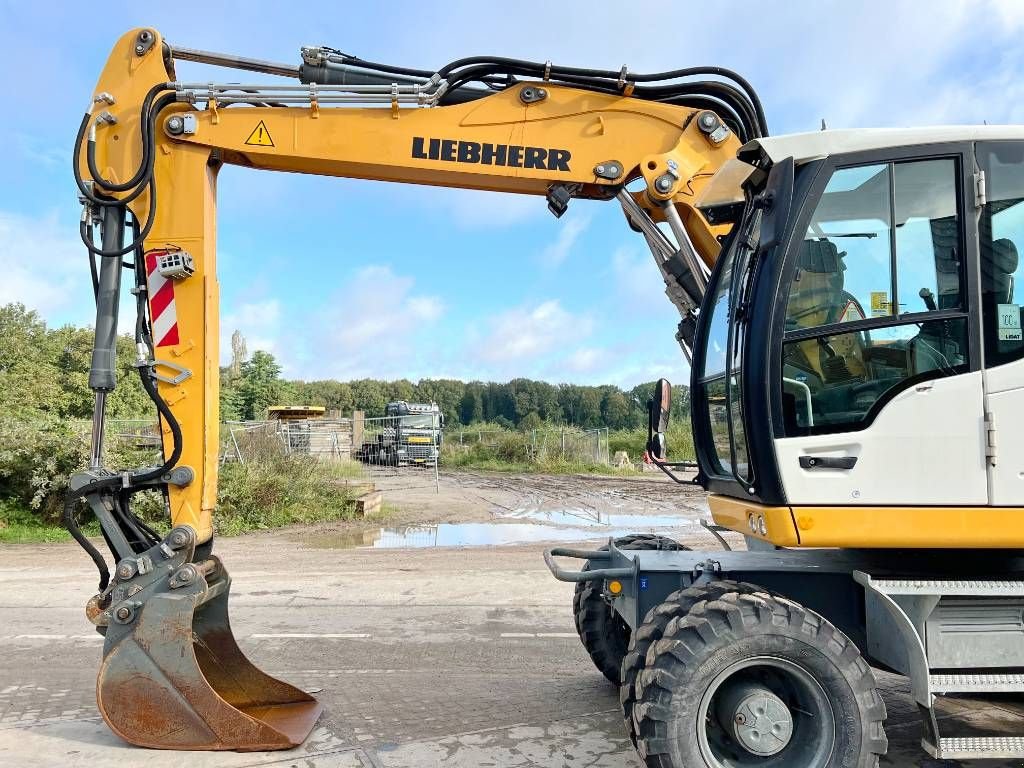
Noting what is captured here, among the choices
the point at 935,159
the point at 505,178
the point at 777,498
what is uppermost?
the point at 505,178

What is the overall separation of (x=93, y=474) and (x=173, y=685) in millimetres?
1406

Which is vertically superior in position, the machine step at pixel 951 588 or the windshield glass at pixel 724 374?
the windshield glass at pixel 724 374

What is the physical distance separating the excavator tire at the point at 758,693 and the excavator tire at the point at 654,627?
103 millimetres

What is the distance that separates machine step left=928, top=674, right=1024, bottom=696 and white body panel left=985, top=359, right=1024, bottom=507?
0.83 metres

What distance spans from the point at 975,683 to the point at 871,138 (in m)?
2.61

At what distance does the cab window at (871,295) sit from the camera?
12.0 ft

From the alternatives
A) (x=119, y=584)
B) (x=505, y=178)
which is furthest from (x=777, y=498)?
(x=119, y=584)

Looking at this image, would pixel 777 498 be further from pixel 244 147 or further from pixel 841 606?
pixel 244 147

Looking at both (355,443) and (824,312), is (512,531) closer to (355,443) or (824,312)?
(824,312)

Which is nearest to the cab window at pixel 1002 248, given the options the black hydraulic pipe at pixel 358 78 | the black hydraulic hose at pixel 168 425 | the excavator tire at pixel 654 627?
the excavator tire at pixel 654 627

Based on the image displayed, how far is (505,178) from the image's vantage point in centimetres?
506

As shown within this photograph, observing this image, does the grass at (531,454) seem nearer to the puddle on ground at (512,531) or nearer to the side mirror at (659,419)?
the puddle on ground at (512,531)

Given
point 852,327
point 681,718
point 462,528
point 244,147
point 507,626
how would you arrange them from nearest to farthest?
point 681,718
point 852,327
point 244,147
point 507,626
point 462,528

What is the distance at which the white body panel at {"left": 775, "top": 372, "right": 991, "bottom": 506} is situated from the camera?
3.55 metres
